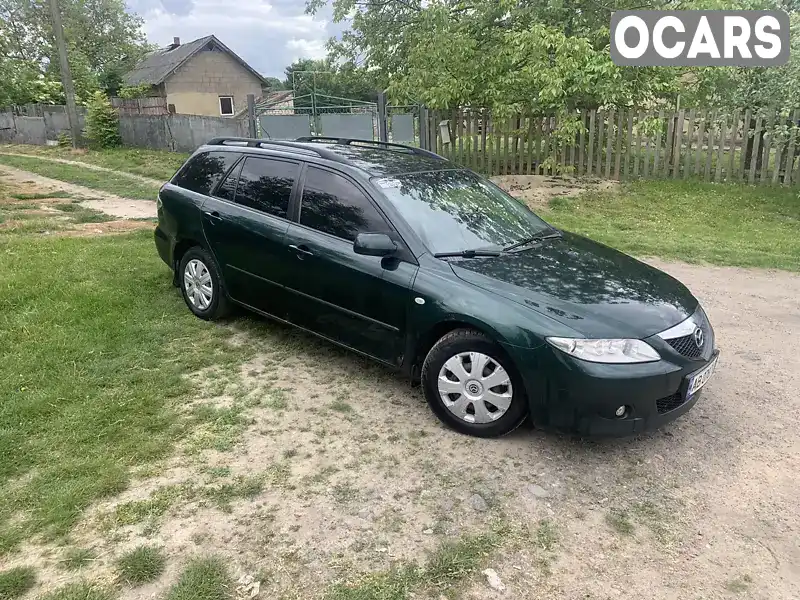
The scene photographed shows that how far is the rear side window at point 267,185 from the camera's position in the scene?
4707 mm

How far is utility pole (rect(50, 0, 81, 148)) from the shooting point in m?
21.7

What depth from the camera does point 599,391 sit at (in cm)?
323

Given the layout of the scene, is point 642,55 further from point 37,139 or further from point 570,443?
point 37,139

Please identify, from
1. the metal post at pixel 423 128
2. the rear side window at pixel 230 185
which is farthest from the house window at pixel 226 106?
the rear side window at pixel 230 185

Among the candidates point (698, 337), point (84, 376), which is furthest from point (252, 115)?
point (698, 337)

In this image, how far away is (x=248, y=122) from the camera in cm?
1705

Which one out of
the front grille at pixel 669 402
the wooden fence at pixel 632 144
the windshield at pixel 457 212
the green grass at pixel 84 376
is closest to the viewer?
the green grass at pixel 84 376

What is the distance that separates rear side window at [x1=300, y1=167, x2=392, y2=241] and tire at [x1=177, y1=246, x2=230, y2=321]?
120 cm

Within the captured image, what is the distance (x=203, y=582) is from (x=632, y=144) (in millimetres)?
12527

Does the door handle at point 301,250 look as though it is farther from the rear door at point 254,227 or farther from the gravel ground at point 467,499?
the gravel ground at point 467,499

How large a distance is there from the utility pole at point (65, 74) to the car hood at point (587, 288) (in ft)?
77.8

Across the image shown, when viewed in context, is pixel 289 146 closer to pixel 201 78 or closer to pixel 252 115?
pixel 252 115

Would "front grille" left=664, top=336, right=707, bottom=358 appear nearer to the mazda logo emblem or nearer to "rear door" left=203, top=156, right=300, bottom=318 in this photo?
the mazda logo emblem

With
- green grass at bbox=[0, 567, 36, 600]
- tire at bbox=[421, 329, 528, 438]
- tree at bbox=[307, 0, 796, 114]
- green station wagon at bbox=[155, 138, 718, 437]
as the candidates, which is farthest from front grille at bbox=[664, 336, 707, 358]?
tree at bbox=[307, 0, 796, 114]
